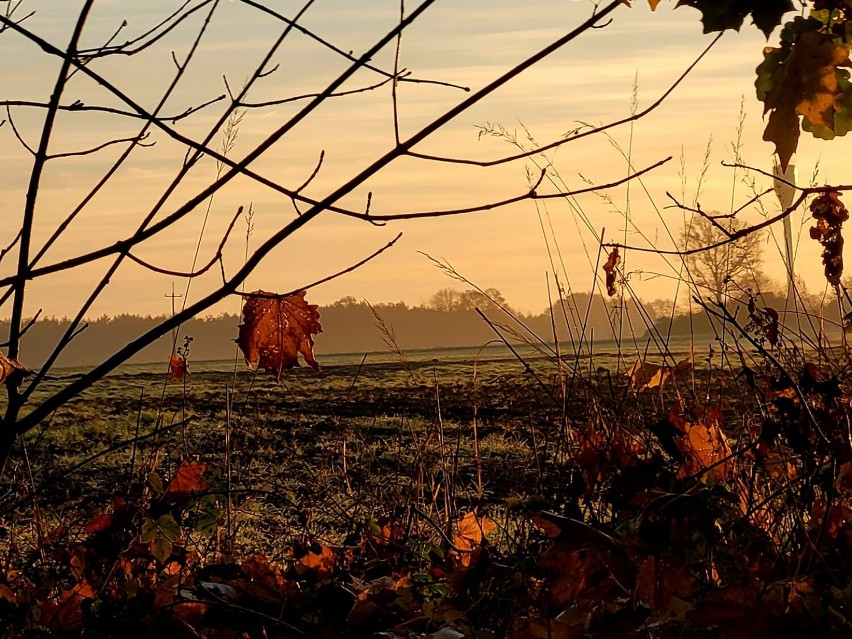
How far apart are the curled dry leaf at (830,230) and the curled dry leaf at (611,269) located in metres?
0.52

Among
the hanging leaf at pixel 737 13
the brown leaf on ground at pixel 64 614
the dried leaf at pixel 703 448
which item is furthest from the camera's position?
the dried leaf at pixel 703 448

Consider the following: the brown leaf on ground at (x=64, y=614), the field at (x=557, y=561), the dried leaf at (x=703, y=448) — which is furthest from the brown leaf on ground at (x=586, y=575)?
the brown leaf on ground at (x=64, y=614)

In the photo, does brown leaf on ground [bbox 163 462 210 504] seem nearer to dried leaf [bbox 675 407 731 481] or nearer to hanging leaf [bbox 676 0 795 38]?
dried leaf [bbox 675 407 731 481]

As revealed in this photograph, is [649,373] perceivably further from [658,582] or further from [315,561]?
[658,582]

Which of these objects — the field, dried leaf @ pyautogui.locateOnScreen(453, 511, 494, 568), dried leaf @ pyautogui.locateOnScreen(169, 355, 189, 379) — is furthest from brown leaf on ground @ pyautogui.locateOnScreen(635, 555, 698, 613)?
dried leaf @ pyautogui.locateOnScreen(169, 355, 189, 379)

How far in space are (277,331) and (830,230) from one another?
1.64 meters

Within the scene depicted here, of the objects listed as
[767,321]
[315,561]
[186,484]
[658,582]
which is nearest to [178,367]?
[186,484]

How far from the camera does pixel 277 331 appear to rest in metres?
1.52

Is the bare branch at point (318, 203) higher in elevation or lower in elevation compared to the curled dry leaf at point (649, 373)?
higher

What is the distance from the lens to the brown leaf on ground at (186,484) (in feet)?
7.52

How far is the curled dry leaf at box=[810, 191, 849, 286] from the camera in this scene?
252cm

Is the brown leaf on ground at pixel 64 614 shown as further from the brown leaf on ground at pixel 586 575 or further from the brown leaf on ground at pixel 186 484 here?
the brown leaf on ground at pixel 586 575

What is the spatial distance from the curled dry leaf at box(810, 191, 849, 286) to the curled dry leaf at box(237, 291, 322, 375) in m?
1.52

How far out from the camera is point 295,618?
1.74m
